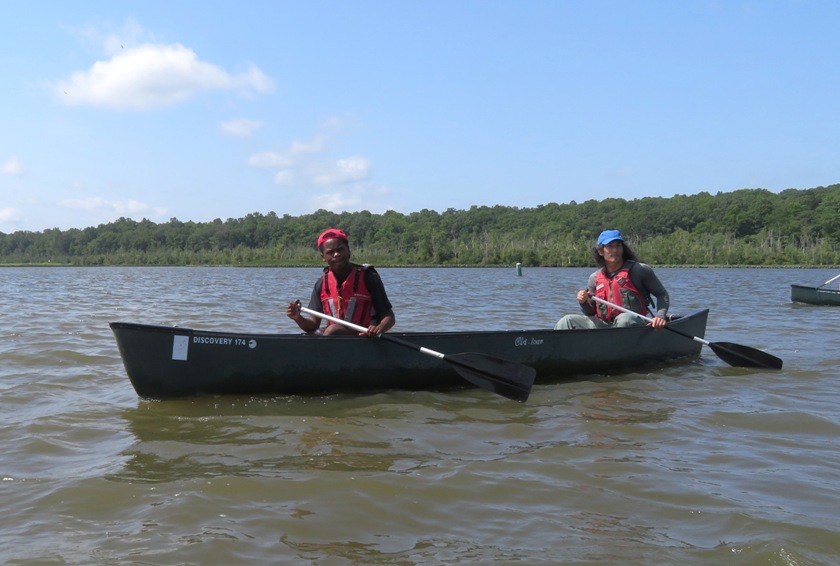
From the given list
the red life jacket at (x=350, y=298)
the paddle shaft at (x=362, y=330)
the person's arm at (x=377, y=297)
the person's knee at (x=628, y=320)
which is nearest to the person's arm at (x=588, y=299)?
the person's knee at (x=628, y=320)

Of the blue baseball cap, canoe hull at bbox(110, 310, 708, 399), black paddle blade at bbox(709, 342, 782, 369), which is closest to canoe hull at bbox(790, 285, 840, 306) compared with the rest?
black paddle blade at bbox(709, 342, 782, 369)

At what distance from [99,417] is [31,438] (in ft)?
2.21

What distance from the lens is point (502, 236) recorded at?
295ft

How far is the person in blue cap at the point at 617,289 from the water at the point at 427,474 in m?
0.71

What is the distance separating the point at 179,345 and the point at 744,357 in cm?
559

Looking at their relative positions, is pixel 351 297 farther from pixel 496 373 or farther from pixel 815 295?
pixel 815 295

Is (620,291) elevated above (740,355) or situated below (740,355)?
above

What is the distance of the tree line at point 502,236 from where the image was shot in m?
71.4

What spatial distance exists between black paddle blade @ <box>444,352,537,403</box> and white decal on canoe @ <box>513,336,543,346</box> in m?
0.54

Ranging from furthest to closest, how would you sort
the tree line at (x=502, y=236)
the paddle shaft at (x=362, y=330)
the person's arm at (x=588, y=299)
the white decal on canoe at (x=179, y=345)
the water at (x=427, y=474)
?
1. the tree line at (x=502, y=236)
2. the person's arm at (x=588, y=299)
3. the paddle shaft at (x=362, y=330)
4. the white decal on canoe at (x=179, y=345)
5. the water at (x=427, y=474)

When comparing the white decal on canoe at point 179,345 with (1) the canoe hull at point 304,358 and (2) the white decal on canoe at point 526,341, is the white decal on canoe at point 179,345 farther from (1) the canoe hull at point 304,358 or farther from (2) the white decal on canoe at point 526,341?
(2) the white decal on canoe at point 526,341

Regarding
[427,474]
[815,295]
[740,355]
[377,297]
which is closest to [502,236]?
[815,295]

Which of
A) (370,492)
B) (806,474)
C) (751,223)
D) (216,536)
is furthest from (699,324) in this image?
(751,223)

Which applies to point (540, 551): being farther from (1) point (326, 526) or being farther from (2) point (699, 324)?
(2) point (699, 324)
